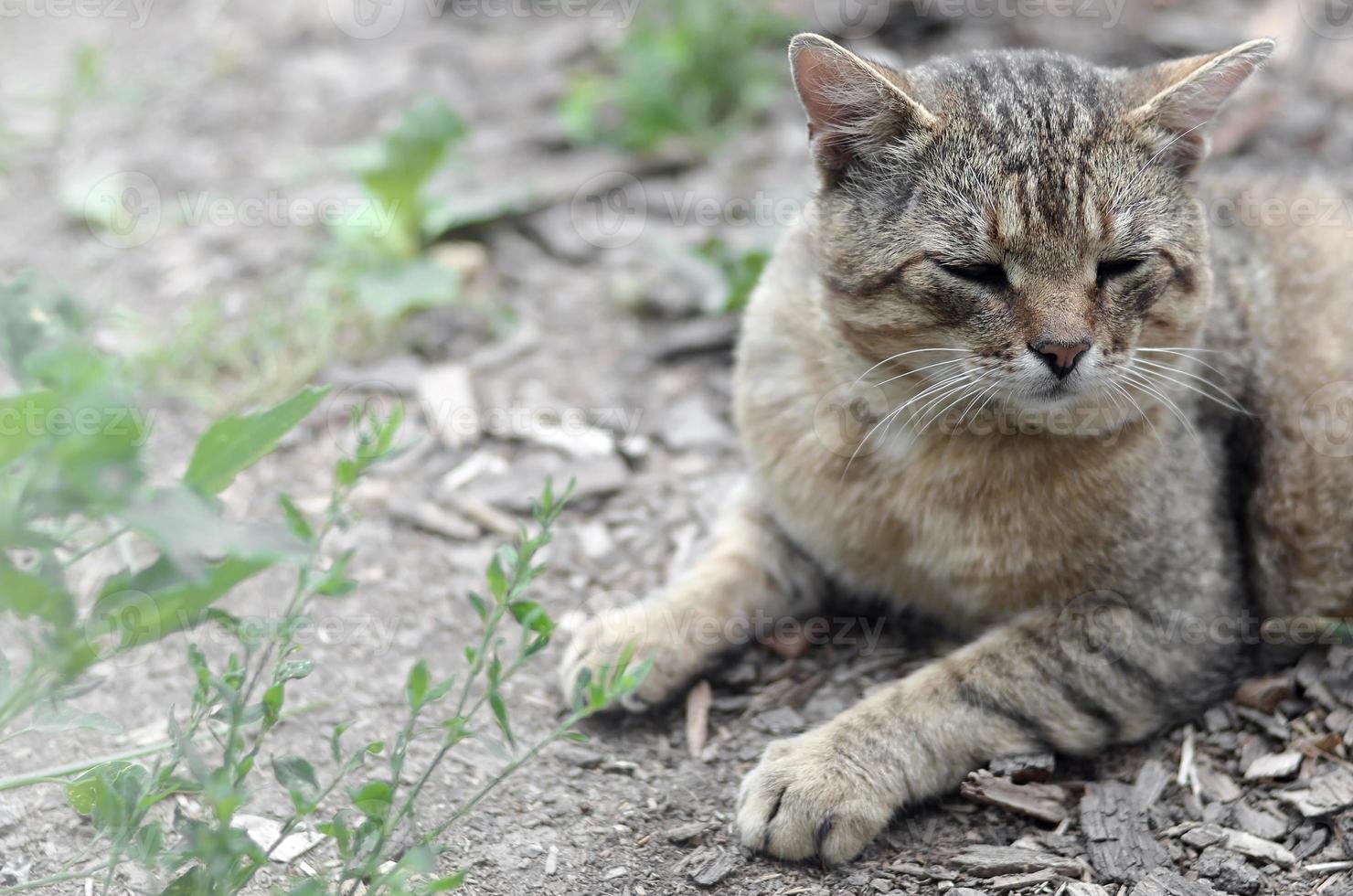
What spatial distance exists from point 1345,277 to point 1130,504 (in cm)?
138

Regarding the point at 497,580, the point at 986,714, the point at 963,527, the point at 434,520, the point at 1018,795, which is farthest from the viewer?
the point at 434,520

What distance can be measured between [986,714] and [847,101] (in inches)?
74.0

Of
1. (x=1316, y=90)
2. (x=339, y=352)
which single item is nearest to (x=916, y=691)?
(x=339, y=352)

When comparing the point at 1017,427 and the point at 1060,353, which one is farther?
the point at 1017,427

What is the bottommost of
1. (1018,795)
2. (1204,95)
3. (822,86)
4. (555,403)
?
(1018,795)

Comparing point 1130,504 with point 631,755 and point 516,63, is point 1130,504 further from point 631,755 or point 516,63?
point 516,63

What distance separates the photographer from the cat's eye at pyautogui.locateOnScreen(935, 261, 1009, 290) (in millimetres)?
3541

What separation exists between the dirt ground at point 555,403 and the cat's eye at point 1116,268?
148cm

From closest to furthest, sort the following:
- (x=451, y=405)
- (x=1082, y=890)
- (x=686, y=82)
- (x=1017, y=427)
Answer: (x=1082, y=890), (x=1017, y=427), (x=451, y=405), (x=686, y=82)

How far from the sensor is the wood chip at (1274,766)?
3727 mm

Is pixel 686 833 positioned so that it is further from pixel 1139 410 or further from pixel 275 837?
pixel 1139 410

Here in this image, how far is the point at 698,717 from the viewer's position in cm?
408

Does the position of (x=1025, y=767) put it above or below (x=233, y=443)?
below

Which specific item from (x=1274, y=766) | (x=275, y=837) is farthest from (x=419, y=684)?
(x=1274, y=766)
